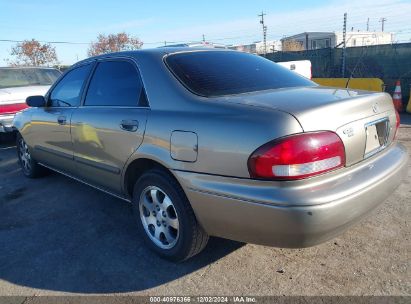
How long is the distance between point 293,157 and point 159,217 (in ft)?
4.40

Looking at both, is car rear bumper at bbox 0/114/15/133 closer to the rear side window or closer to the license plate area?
the rear side window

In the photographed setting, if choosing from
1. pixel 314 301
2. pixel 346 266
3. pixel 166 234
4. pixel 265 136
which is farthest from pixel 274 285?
pixel 265 136

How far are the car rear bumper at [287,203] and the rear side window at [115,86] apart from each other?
97 centimetres

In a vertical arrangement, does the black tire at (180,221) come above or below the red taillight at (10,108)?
below

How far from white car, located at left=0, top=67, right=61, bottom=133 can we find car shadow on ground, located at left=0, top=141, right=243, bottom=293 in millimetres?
3664

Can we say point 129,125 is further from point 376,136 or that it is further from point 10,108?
point 10,108

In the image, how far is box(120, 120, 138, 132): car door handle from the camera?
10.3ft

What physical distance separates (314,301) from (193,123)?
1.42 metres

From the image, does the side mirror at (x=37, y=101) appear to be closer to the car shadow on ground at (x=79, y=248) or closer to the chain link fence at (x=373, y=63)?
the car shadow on ground at (x=79, y=248)

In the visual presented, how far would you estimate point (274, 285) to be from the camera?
2723 mm

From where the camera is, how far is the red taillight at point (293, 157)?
2260 mm

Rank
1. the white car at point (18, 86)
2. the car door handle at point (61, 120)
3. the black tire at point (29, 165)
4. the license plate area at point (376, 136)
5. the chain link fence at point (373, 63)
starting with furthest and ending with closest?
1. the chain link fence at point (373, 63)
2. the white car at point (18, 86)
3. the black tire at point (29, 165)
4. the car door handle at point (61, 120)
5. the license plate area at point (376, 136)

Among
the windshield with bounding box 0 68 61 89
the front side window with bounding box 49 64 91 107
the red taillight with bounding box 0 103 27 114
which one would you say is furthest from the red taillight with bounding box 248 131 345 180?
the windshield with bounding box 0 68 61 89

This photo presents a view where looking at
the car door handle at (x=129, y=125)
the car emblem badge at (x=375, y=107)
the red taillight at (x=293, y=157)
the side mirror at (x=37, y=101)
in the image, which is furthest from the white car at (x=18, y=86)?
the car emblem badge at (x=375, y=107)
